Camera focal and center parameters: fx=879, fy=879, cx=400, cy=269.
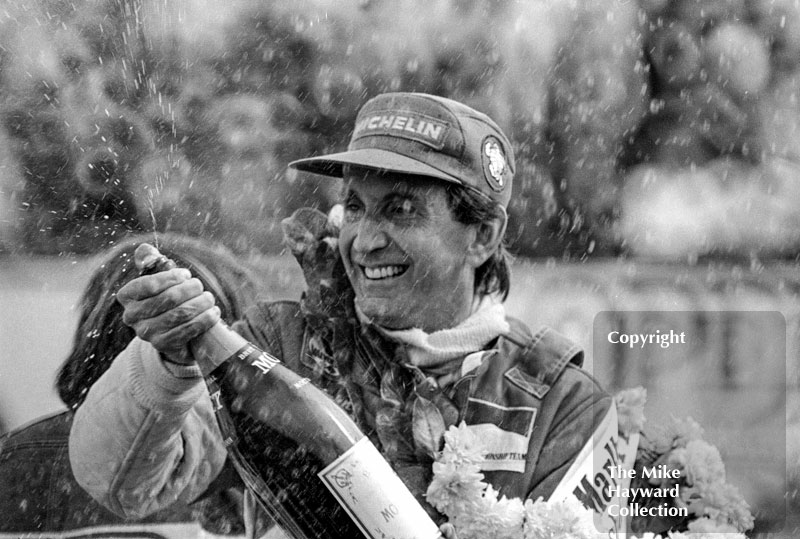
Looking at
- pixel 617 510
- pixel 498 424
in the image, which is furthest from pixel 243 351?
pixel 617 510

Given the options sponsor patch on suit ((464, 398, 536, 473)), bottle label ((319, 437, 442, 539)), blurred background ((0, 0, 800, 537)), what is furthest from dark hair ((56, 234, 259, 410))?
bottle label ((319, 437, 442, 539))

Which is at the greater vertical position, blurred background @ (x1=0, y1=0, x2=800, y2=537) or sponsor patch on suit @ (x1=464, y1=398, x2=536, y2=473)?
blurred background @ (x1=0, y1=0, x2=800, y2=537)

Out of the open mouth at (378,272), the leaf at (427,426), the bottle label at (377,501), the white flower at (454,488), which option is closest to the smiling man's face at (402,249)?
the open mouth at (378,272)

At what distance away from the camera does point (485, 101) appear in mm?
1675

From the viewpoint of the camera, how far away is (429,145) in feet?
4.72

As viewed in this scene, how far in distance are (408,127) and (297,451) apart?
0.58m

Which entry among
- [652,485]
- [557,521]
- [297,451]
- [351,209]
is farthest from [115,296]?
[652,485]

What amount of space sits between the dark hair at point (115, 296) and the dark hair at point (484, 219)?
1.36ft

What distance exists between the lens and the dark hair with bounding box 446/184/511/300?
4.85ft

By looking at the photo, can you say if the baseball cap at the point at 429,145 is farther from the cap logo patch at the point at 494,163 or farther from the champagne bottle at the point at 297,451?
the champagne bottle at the point at 297,451

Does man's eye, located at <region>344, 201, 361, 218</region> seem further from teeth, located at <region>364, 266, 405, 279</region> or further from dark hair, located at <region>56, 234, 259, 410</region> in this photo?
dark hair, located at <region>56, 234, 259, 410</region>

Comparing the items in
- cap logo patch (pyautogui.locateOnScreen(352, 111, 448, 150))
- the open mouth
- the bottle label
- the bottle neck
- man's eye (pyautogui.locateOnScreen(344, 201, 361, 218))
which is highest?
cap logo patch (pyautogui.locateOnScreen(352, 111, 448, 150))

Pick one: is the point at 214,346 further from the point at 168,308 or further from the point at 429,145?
the point at 429,145

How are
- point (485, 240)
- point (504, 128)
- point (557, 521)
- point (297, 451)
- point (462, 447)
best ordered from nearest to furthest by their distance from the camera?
point (297, 451)
point (557, 521)
point (462, 447)
point (485, 240)
point (504, 128)
